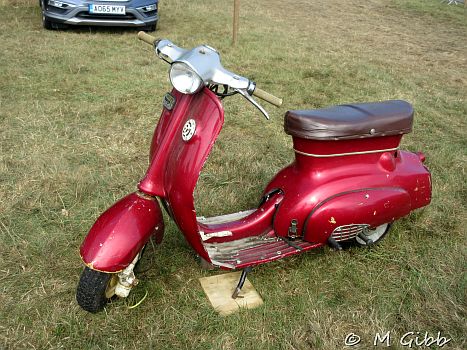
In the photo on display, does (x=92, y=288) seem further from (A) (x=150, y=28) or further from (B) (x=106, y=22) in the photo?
(A) (x=150, y=28)

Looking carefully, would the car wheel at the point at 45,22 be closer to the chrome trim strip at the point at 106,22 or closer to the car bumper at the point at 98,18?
the car bumper at the point at 98,18

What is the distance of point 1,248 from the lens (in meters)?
2.39

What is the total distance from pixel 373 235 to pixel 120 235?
1463 mm

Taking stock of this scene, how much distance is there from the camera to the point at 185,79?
1.74 metres

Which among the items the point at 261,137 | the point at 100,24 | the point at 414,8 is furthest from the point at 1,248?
the point at 414,8

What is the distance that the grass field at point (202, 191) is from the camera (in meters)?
2.02

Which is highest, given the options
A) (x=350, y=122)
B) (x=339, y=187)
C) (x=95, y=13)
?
(x=350, y=122)

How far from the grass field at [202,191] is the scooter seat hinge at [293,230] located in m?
0.21

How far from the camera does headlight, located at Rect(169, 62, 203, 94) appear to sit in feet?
5.64

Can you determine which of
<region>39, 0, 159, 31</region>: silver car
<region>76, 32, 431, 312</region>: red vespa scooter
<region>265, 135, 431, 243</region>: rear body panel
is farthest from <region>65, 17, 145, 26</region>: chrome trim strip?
<region>265, 135, 431, 243</region>: rear body panel

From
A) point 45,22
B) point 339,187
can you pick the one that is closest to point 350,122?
point 339,187

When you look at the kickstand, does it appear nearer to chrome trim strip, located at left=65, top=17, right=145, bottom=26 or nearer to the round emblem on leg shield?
the round emblem on leg shield

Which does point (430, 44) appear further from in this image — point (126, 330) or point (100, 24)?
point (126, 330)

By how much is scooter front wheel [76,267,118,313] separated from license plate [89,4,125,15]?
17.7 ft
